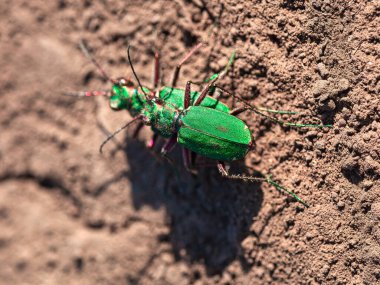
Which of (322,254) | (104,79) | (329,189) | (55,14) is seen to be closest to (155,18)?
(104,79)

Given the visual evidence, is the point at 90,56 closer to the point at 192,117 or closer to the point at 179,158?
the point at 179,158

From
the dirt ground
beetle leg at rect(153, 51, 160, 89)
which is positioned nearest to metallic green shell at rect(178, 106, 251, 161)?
the dirt ground

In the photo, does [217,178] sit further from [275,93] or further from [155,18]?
[155,18]

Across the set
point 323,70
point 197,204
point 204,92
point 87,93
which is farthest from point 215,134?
point 87,93

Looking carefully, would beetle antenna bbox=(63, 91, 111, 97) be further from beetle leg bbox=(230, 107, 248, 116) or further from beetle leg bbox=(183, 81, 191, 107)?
beetle leg bbox=(230, 107, 248, 116)

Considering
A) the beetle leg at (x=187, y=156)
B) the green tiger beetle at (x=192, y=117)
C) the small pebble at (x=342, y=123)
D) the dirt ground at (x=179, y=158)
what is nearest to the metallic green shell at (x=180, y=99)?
the green tiger beetle at (x=192, y=117)

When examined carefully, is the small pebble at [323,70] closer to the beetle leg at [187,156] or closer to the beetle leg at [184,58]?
the beetle leg at [184,58]

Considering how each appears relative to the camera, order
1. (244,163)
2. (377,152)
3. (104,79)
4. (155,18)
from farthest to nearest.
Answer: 1. (104,79)
2. (155,18)
3. (244,163)
4. (377,152)
